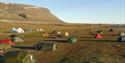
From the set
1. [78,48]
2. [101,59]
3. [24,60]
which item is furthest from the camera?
[78,48]

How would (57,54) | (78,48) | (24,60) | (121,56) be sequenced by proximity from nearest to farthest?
(24,60), (121,56), (57,54), (78,48)

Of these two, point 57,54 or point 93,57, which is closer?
point 93,57

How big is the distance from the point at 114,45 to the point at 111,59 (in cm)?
1576

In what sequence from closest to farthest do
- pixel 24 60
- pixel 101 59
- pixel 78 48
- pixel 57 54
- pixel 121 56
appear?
pixel 24 60
pixel 101 59
pixel 121 56
pixel 57 54
pixel 78 48

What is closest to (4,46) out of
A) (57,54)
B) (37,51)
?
(37,51)

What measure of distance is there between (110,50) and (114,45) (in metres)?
6.24

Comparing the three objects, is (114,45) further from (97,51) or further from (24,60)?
(24,60)

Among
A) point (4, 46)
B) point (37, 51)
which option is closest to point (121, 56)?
point (37, 51)

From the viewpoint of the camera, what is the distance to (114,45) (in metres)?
64.4

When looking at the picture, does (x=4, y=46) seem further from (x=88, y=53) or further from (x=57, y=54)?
(x=88, y=53)

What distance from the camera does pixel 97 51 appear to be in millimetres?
57125

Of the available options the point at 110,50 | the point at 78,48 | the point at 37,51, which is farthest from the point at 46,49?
the point at 110,50

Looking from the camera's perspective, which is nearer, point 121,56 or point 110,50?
point 121,56

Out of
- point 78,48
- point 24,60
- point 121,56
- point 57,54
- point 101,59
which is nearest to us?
point 24,60
